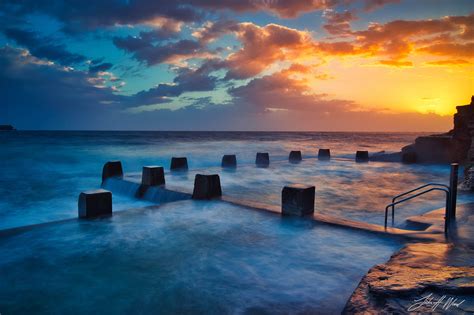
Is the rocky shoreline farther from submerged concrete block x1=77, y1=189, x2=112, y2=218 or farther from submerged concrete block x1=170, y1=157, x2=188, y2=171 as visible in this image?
submerged concrete block x1=170, y1=157, x2=188, y2=171

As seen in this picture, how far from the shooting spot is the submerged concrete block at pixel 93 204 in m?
7.29

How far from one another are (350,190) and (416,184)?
364 cm

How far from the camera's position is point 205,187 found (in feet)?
30.2

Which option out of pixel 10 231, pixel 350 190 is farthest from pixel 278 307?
pixel 350 190

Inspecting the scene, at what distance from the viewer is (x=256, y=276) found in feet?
13.9

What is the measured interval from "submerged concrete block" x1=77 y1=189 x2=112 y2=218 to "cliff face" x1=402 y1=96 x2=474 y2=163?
809 inches

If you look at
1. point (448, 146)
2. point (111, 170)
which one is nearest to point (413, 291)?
point (111, 170)

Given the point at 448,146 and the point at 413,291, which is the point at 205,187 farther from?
the point at 448,146

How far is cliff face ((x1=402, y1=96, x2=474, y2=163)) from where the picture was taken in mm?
20297

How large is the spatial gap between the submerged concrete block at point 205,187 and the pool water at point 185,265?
2.05 meters

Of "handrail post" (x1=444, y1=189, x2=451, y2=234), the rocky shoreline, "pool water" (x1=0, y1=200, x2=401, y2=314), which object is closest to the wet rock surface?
the rocky shoreline

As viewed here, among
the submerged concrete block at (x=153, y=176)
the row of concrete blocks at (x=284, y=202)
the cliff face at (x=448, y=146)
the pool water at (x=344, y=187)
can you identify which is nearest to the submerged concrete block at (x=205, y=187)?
the pool water at (x=344, y=187)

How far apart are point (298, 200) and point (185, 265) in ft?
11.1

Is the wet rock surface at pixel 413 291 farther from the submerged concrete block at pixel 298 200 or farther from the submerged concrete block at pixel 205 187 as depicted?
the submerged concrete block at pixel 205 187
